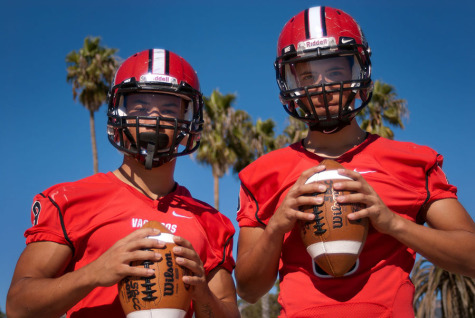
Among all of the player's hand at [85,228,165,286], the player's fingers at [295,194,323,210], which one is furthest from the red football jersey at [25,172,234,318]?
Result: the player's fingers at [295,194,323,210]

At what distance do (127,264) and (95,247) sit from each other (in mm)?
593

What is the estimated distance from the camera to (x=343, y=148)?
3.31m

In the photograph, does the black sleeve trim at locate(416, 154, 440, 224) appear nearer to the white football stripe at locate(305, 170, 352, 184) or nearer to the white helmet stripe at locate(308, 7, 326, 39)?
the white football stripe at locate(305, 170, 352, 184)

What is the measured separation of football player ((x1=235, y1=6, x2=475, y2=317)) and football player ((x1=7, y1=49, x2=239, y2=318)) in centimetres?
35

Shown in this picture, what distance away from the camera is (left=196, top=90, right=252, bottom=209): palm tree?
21703mm

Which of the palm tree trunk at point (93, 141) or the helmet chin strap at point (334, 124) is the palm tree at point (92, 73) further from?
the helmet chin strap at point (334, 124)

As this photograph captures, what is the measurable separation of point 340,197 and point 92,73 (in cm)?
2124

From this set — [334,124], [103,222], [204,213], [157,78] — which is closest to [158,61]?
[157,78]

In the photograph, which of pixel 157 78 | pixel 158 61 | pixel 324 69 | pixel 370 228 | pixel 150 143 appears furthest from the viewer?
pixel 158 61

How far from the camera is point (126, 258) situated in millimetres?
2684

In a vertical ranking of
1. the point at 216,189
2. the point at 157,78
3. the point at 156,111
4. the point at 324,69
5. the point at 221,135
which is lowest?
the point at 156,111

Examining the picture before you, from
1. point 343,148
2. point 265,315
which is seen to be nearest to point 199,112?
point 343,148

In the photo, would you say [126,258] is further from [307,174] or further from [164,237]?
[307,174]

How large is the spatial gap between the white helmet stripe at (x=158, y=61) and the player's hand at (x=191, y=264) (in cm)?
135
